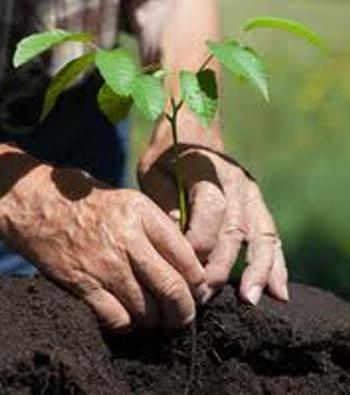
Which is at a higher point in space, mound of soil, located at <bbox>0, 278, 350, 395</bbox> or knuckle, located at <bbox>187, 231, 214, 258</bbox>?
knuckle, located at <bbox>187, 231, 214, 258</bbox>

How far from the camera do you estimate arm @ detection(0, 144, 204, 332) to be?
5.19 ft

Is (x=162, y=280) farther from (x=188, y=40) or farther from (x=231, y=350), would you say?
(x=188, y=40)

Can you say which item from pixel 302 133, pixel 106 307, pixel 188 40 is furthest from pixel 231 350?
pixel 302 133

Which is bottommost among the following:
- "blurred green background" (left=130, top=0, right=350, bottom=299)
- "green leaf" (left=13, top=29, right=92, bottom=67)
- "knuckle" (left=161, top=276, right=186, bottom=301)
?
"blurred green background" (left=130, top=0, right=350, bottom=299)

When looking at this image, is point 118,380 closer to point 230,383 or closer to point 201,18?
point 230,383

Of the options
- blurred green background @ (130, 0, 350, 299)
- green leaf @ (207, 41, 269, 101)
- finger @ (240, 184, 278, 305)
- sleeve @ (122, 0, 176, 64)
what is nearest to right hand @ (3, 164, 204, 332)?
finger @ (240, 184, 278, 305)

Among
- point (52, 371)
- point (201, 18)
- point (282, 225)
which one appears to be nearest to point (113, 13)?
point (201, 18)

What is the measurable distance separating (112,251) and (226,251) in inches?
8.4

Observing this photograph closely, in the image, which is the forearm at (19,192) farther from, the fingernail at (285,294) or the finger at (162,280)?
the fingernail at (285,294)

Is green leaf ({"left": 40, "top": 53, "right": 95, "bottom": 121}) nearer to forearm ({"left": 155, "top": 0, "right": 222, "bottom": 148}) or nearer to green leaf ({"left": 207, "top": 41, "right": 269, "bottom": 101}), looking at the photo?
green leaf ({"left": 207, "top": 41, "right": 269, "bottom": 101})

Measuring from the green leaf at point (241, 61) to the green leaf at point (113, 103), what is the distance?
5.3 inches

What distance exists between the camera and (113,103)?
1.60 metres

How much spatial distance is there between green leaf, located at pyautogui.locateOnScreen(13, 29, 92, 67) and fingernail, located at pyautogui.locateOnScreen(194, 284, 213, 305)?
0.36 meters

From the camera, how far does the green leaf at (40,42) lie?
152cm
